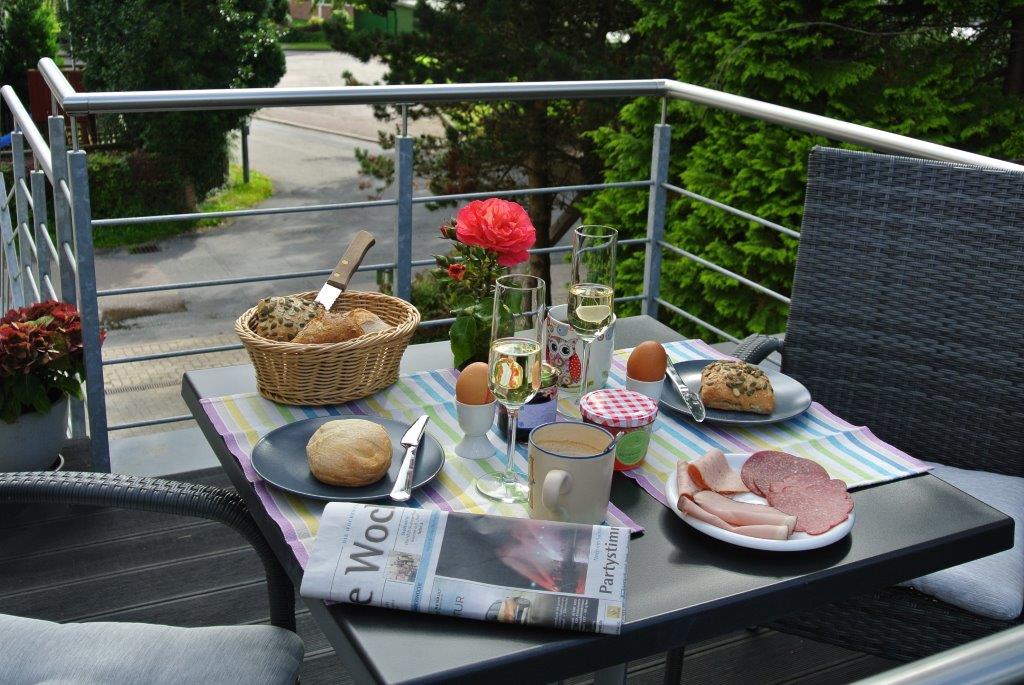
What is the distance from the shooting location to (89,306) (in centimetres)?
247

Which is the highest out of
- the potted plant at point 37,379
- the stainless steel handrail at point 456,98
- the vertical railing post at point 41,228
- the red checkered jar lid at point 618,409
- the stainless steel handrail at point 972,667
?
the stainless steel handrail at point 456,98

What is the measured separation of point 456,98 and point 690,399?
1337mm

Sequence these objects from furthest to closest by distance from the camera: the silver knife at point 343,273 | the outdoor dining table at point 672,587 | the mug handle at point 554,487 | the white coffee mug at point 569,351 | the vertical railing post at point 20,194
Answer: the vertical railing post at point 20,194 → the silver knife at point 343,273 → the white coffee mug at point 569,351 → the mug handle at point 554,487 → the outdoor dining table at point 672,587

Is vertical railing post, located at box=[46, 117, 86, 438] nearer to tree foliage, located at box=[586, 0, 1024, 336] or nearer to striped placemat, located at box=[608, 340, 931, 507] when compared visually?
striped placemat, located at box=[608, 340, 931, 507]

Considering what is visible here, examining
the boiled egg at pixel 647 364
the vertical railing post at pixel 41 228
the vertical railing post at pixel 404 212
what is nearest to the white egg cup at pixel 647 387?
the boiled egg at pixel 647 364

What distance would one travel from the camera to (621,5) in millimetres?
8531

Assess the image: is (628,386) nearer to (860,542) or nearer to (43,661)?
(860,542)

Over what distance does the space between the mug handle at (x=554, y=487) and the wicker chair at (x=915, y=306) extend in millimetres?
895

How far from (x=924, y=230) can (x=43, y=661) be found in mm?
1689

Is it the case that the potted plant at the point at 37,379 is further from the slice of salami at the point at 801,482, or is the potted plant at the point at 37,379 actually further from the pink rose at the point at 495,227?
the slice of salami at the point at 801,482

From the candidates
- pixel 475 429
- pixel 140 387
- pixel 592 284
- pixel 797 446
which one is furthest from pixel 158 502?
pixel 140 387

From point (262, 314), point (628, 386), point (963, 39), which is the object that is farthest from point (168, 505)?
point (963, 39)

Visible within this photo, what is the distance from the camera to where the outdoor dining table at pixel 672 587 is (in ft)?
3.45

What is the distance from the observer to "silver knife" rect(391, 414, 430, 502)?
52.2 inches
